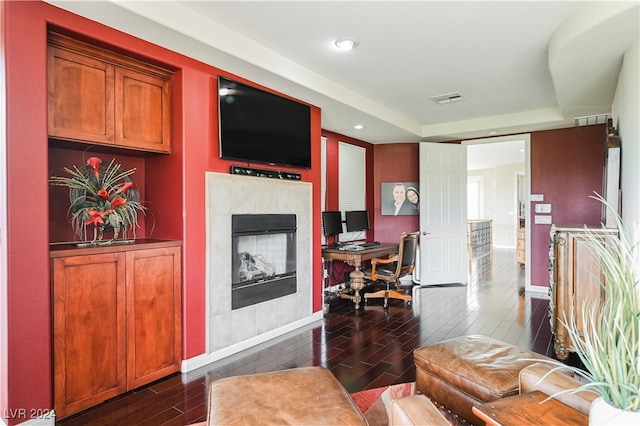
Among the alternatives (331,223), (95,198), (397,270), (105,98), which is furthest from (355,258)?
(105,98)

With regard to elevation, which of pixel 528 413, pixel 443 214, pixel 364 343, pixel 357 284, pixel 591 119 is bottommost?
pixel 364 343

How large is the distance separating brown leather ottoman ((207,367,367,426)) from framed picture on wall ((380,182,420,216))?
4.60 metres

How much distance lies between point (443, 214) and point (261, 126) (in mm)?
3672

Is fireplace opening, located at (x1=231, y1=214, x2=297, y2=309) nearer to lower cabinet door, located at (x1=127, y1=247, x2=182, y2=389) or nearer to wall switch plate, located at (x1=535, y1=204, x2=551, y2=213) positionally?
lower cabinet door, located at (x1=127, y1=247, x2=182, y2=389)

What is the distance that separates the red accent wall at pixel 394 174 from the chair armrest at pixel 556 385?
4590 mm

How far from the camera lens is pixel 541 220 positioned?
5352mm

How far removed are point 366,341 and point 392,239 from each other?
3.05 meters

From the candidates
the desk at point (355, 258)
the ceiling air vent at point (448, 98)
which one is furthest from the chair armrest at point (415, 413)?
the ceiling air vent at point (448, 98)

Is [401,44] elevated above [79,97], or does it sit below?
above

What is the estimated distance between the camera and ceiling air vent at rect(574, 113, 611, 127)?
444 centimetres

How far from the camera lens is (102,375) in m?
2.31

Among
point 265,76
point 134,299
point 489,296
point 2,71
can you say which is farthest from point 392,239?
point 2,71

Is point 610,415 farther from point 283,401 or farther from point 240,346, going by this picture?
point 240,346

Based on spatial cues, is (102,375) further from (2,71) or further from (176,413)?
(2,71)
